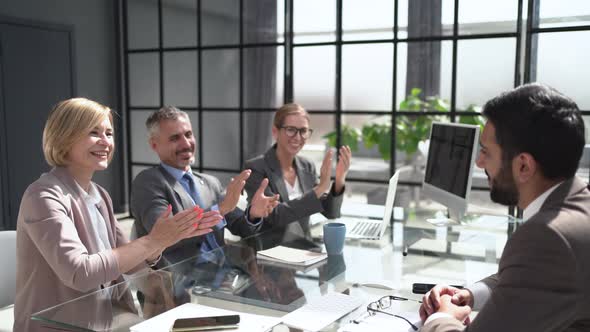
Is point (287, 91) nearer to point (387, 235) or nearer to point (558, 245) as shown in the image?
point (387, 235)

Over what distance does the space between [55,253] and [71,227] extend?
0.10 metres

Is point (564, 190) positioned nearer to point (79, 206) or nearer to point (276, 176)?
point (79, 206)

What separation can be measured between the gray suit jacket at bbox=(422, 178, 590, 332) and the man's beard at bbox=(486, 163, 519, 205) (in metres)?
0.15

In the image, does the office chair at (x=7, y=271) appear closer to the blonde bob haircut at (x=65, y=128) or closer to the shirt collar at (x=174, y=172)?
the blonde bob haircut at (x=65, y=128)

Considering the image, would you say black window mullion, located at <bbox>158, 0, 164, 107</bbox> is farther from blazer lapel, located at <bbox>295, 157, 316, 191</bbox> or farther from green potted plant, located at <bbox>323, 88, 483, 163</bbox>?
blazer lapel, located at <bbox>295, 157, 316, 191</bbox>

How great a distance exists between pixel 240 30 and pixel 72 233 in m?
3.83

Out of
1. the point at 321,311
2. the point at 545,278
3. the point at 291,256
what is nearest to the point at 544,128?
the point at 545,278

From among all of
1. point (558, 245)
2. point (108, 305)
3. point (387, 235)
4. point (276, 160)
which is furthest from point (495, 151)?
point (276, 160)

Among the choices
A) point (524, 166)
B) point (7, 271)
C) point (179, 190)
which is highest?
point (524, 166)

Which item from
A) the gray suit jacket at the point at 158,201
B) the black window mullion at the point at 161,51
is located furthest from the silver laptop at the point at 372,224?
the black window mullion at the point at 161,51

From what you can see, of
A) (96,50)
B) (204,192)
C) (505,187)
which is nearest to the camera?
(505,187)

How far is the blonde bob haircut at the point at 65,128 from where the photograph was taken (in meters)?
1.83

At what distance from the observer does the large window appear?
4.12m

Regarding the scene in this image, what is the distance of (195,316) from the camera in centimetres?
155
